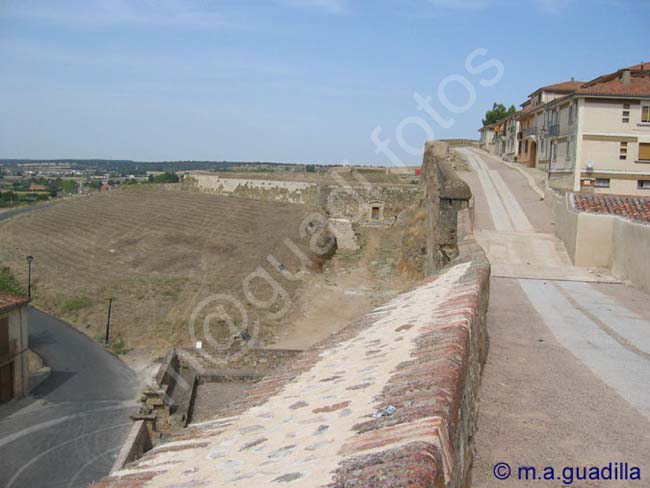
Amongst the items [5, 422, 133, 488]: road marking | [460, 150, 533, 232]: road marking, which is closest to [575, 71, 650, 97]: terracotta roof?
[460, 150, 533, 232]: road marking

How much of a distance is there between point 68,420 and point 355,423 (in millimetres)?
17600

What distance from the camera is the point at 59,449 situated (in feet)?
51.4

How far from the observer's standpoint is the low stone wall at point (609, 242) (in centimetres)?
927

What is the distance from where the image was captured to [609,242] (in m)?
11.0

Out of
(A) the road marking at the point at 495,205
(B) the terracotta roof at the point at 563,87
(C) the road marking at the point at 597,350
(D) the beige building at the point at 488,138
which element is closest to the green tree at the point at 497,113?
(D) the beige building at the point at 488,138

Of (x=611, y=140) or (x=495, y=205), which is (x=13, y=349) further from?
(x=611, y=140)

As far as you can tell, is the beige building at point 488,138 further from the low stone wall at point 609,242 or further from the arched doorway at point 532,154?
the low stone wall at point 609,242

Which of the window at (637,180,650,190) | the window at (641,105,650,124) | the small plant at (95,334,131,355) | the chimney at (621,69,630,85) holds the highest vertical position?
the chimney at (621,69,630,85)

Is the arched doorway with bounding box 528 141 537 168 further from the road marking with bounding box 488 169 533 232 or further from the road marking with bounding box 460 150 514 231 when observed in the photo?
the road marking with bounding box 488 169 533 232

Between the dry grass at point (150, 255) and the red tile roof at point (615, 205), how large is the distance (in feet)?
51.7

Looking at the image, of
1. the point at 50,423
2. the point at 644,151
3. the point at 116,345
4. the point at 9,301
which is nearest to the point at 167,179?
the point at 116,345

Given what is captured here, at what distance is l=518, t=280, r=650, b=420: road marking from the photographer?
4.54m

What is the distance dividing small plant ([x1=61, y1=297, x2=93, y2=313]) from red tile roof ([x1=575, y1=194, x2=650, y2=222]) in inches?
914

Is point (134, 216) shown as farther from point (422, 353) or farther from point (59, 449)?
point (422, 353)
